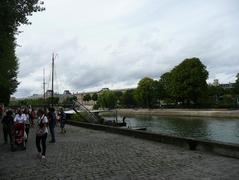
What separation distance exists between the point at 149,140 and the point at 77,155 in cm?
578

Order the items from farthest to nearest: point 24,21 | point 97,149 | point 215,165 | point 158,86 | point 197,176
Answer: point 158,86 → point 24,21 → point 97,149 → point 215,165 → point 197,176

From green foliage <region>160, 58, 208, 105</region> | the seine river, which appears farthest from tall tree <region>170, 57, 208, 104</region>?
the seine river

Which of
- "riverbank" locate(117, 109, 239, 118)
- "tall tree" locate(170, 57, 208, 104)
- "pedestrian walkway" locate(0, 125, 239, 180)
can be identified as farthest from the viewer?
"tall tree" locate(170, 57, 208, 104)

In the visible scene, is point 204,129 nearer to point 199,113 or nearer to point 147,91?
point 199,113

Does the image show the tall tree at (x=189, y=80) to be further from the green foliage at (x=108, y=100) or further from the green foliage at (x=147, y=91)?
the green foliage at (x=108, y=100)

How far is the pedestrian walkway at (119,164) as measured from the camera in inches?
394

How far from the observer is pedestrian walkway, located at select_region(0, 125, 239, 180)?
32.8 feet

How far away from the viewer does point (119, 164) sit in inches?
463

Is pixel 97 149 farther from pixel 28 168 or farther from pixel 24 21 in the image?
pixel 24 21

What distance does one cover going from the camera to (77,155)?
46.2 ft

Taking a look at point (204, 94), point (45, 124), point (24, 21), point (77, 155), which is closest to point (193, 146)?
point (77, 155)

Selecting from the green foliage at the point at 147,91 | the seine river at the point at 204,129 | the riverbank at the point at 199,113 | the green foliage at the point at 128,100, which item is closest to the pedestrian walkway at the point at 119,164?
the seine river at the point at 204,129

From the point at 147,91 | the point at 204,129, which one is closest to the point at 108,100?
the point at 147,91

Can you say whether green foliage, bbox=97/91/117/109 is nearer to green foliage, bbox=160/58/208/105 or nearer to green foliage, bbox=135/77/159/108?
green foliage, bbox=135/77/159/108
